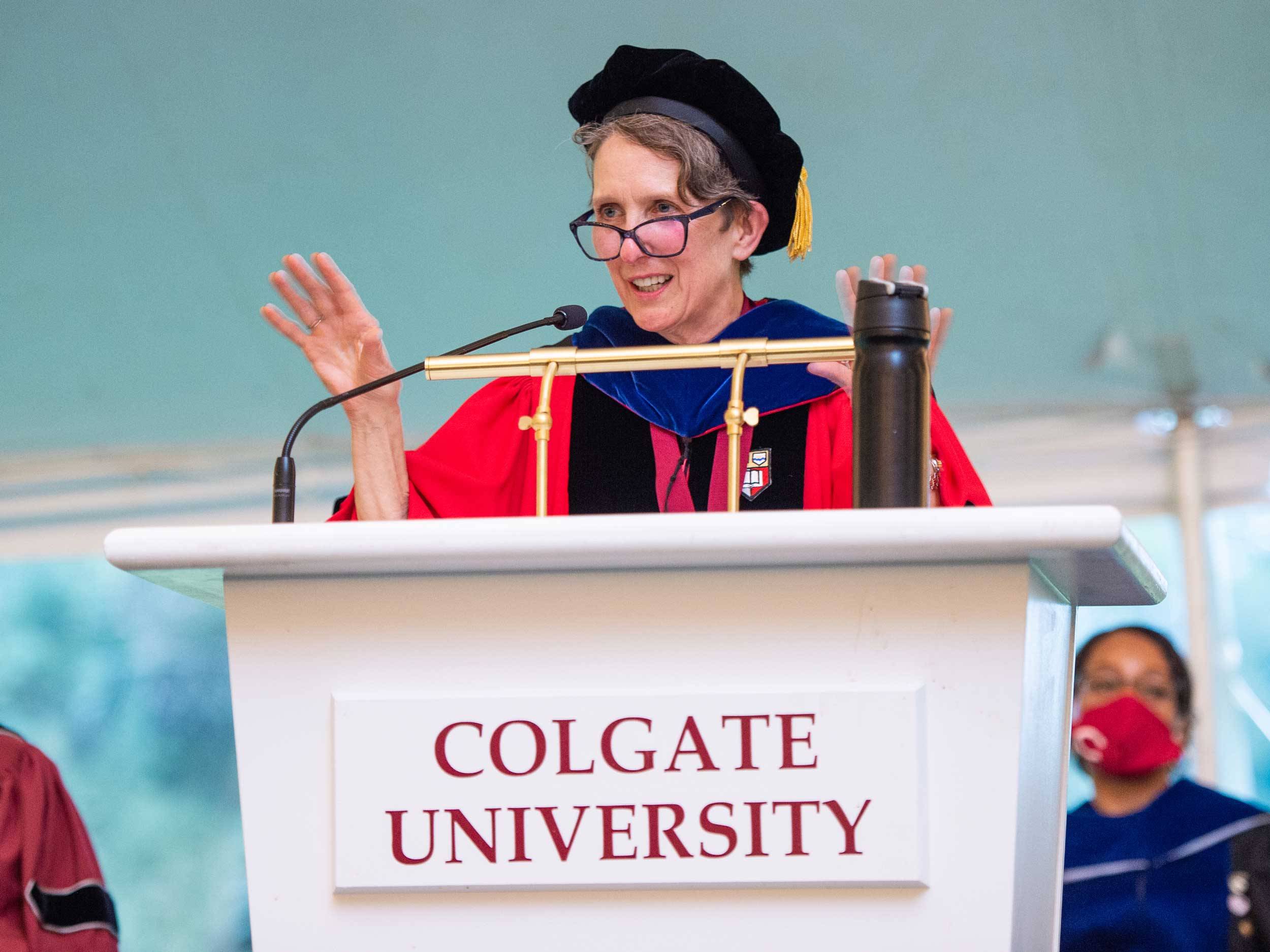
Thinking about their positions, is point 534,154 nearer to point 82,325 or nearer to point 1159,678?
point 82,325

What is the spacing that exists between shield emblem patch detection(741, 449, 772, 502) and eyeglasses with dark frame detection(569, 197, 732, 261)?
Result: 322mm

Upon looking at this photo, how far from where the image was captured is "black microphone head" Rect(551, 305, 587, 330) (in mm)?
1494

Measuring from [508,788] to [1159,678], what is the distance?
3.22 metres

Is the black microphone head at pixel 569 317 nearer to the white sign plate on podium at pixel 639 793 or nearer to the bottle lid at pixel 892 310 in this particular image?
the bottle lid at pixel 892 310

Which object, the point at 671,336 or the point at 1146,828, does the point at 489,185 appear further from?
the point at 1146,828

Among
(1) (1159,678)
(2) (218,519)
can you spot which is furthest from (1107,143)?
(2) (218,519)

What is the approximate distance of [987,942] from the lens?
1024 millimetres

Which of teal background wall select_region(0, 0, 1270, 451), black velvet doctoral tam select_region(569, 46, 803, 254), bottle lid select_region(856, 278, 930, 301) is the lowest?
bottle lid select_region(856, 278, 930, 301)

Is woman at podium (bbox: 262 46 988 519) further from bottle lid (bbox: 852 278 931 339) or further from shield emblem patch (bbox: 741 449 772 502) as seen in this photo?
bottle lid (bbox: 852 278 931 339)

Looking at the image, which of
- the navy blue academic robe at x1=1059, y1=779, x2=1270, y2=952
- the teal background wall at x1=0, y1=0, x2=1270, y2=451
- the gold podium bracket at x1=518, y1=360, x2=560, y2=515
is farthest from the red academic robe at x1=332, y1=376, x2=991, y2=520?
the teal background wall at x1=0, y1=0, x2=1270, y2=451

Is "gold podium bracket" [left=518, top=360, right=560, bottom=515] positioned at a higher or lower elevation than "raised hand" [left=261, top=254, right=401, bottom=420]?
lower

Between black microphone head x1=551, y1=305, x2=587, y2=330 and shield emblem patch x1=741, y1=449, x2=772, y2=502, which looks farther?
shield emblem patch x1=741, y1=449, x2=772, y2=502

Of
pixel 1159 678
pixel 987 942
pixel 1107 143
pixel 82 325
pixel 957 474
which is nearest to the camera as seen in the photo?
pixel 987 942


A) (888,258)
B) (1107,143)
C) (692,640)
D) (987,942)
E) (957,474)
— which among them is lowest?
(987,942)
